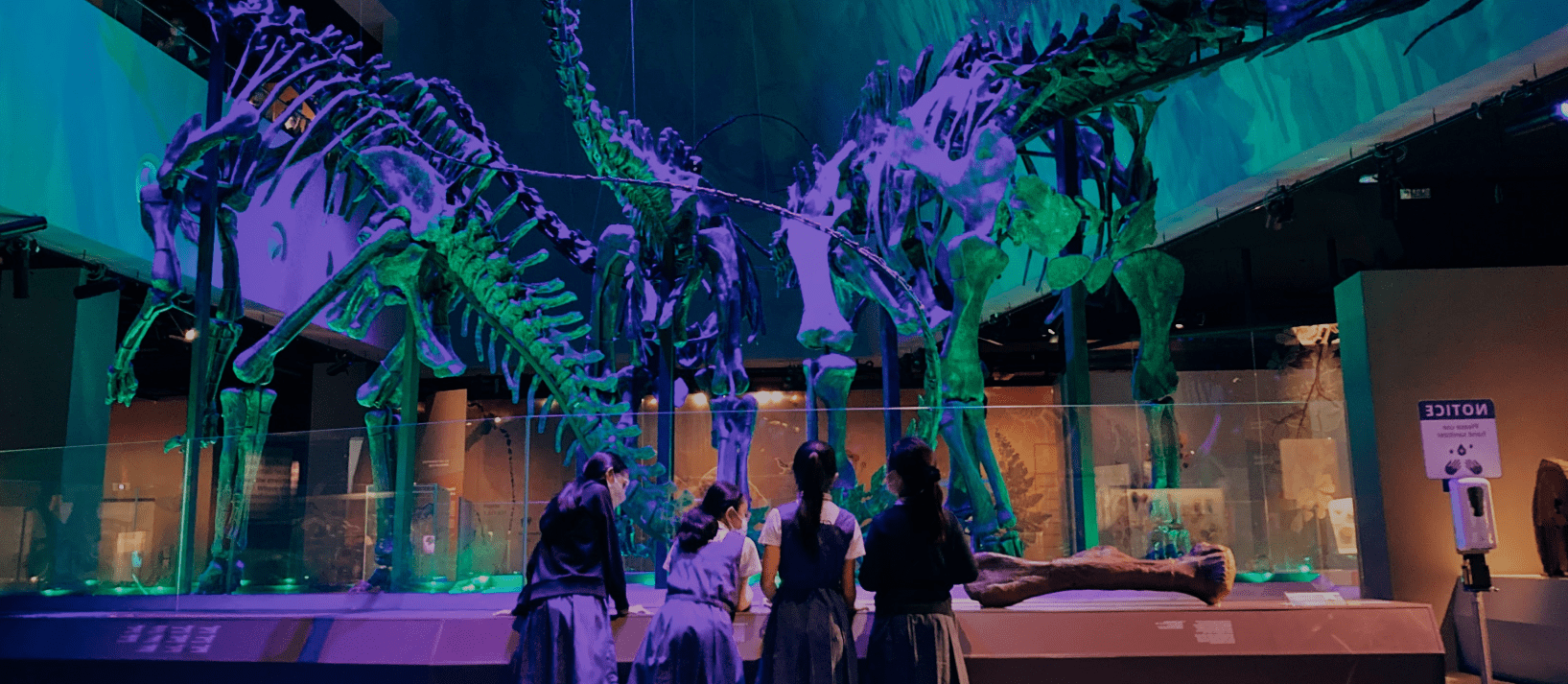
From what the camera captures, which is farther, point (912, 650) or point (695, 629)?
point (695, 629)

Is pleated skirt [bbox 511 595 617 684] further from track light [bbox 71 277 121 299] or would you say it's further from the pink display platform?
track light [bbox 71 277 121 299]

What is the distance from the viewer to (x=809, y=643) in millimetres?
3820

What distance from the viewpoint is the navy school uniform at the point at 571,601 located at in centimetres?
411

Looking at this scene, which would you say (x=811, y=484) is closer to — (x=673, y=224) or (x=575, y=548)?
(x=575, y=548)

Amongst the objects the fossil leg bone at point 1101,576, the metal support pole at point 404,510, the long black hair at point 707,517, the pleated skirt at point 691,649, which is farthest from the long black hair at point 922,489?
the metal support pole at point 404,510

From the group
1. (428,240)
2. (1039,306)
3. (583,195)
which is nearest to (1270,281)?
(1039,306)

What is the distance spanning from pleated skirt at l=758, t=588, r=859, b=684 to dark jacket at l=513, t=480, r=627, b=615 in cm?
73

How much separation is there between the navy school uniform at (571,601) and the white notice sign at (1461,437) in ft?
13.3

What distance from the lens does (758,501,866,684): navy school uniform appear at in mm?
3822

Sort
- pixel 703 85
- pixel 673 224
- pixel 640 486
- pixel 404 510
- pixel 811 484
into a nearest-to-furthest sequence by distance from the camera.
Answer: pixel 811 484 → pixel 404 510 → pixel 640 486 → pixel 673 224 → pixel 703 85

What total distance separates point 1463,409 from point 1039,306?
8786mm

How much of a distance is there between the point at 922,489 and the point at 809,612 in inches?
22.8

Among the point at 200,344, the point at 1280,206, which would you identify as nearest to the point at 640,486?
the point at 200,344

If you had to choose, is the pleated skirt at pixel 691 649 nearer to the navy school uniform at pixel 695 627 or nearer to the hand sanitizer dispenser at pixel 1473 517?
the navy school uniform at pixel 695 627
